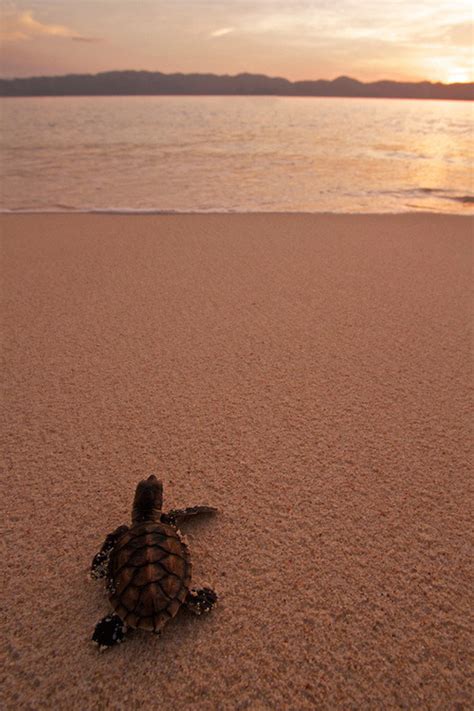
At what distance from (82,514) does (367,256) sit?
415cm

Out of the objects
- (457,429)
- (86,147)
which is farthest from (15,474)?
(86,147)

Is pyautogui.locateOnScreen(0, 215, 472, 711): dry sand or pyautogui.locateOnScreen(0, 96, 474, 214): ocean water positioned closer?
pyautogui.locateOnScreen(0, 215, 472, 711): dry sand

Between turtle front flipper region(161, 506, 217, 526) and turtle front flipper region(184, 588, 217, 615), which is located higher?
turtle front flipper region(161, 506, 217, 526)

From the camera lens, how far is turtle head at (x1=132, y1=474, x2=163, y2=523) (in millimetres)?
1768

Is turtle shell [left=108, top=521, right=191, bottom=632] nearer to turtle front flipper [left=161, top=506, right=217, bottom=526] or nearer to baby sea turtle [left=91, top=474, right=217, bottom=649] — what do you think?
baby sea turtle [left=91, top=474, right=217, bottom=649]

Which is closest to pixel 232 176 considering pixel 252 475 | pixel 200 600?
pixel 252 475

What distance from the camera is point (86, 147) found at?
60.4 feet

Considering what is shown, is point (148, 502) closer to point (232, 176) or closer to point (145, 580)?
point (145, 580)

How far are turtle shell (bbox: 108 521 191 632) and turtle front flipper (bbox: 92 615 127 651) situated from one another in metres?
0.07

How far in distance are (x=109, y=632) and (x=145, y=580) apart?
0.22m

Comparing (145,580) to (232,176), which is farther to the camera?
(232,176)

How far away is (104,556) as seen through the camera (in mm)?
1680

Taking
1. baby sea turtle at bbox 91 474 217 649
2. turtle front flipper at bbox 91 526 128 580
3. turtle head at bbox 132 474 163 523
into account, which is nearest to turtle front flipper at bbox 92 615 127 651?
baby sea turtle at bbox 91 474 217 649

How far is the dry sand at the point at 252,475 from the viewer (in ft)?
4.73
